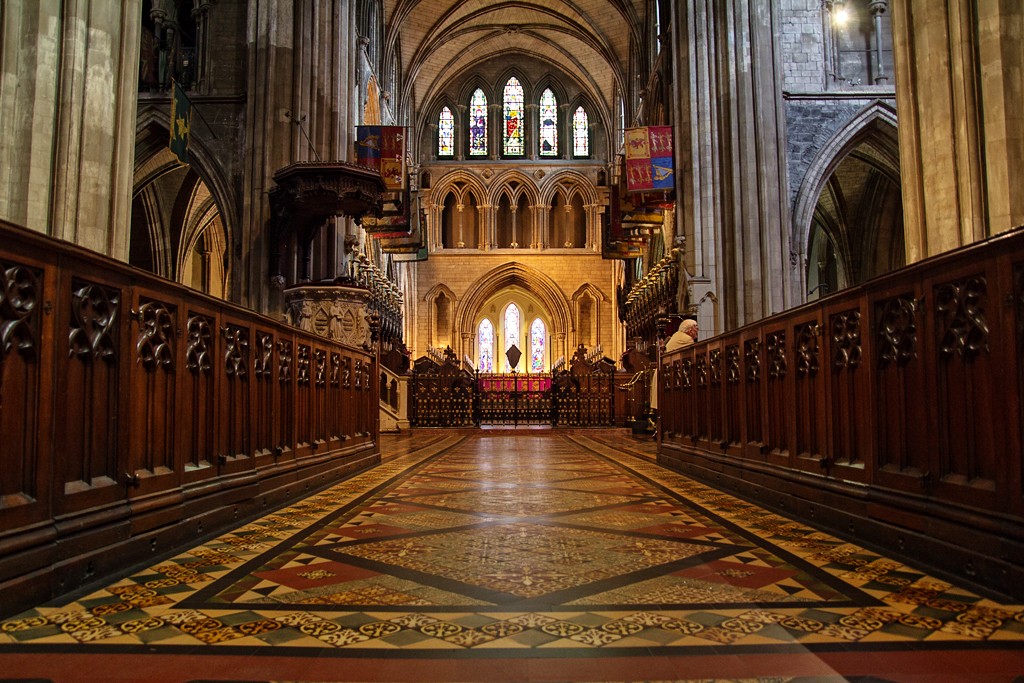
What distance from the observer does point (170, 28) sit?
582 inches

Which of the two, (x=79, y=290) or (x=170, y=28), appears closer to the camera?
(x=79, y=290)

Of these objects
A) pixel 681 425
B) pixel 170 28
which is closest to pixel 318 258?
pixel 170 28

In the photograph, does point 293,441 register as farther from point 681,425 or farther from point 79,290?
point 681,425

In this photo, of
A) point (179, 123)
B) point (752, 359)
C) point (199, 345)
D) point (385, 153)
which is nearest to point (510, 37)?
point (385, 153)

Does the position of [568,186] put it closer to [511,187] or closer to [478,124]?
[511,187]

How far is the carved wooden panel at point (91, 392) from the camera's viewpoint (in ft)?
7.76

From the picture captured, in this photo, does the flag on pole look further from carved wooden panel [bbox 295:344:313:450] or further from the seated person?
the seated person

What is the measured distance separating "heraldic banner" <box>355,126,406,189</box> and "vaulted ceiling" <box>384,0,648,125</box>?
32.0ft

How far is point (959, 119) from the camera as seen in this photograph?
22.2 feet

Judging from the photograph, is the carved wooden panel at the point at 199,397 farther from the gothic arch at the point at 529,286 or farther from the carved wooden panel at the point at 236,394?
the gothic arch at the point at 529,286

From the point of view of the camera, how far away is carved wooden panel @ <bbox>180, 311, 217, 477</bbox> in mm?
3180

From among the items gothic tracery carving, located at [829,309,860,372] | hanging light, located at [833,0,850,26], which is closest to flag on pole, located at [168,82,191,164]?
gothic tracery carving, located at [829,309,860,372]

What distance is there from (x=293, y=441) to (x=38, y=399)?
2.48 m

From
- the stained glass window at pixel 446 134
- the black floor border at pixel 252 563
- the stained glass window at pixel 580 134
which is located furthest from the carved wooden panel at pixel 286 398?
the stained glass window at pixel 580 134
